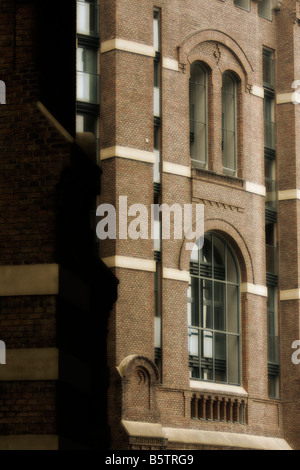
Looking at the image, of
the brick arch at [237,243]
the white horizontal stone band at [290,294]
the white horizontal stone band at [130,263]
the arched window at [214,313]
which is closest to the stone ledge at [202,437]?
the arched window at [214,313]

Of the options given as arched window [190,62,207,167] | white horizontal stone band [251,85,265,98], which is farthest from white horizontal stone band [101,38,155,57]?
white horizontal stone band [251,85,265,98]

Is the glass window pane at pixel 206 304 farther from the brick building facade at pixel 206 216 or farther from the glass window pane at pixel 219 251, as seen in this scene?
the glass window pane at pixel 219 251

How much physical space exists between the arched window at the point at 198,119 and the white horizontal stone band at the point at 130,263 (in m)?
5.21

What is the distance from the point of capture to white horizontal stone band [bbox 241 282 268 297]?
146 feet

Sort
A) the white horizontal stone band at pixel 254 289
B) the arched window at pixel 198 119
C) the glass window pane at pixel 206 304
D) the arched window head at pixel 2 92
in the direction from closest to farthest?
the arched window head at pixel 2 92 → the glass window pane at pixel 206 304 → the arched window at pixel 198 119 → the white horizontal stone band at pixel 254 289

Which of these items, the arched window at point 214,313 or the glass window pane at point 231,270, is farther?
the glass window pane at point 231,270

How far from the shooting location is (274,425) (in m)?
45.0

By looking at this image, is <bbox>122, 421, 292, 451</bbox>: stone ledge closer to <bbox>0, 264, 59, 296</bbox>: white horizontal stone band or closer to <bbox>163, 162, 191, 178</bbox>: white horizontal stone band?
<bbox>163, 162, 191, 178</bbox>: white horizontal stone band

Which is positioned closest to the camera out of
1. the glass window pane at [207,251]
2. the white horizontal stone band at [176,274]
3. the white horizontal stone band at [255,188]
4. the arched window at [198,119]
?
the white horizontal stone band at [176,274]

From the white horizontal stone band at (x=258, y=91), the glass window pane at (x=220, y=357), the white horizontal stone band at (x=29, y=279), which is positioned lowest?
the white horizontal stone band at (x=29, y=279)

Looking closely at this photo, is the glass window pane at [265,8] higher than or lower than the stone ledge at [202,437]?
higher

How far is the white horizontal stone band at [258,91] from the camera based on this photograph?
4631 cm

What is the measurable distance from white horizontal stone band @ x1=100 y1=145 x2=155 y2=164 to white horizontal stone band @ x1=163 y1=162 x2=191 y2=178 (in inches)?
37.5

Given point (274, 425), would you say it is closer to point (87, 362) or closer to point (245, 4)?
point (245, 4)
